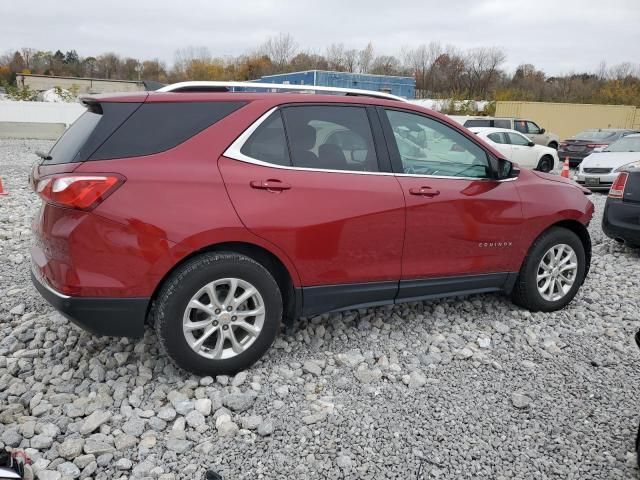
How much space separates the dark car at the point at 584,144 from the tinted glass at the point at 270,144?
57.0ft

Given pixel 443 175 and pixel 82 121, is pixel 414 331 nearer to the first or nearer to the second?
pixel 443 175

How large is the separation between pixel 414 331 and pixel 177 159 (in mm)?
2216

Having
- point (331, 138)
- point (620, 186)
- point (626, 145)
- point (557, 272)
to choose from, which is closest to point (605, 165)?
point (626, 145)

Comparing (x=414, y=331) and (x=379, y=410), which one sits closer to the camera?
(x=379, y=410)

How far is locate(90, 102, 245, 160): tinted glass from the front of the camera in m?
3.03

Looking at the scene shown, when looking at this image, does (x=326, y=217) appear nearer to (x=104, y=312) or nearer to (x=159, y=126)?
(x=159, y=126)

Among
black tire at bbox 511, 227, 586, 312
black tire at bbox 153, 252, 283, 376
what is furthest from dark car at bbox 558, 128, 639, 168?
black tire at bbox 153, 252, 283, 376

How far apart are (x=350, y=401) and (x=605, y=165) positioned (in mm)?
11806

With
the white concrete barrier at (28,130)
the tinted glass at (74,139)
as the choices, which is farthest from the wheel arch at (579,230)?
the white concrete barrier at (28,130)

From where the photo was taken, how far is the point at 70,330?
3953mm

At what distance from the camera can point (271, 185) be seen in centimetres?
326

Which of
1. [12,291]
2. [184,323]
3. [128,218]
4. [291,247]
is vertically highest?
[128,218]

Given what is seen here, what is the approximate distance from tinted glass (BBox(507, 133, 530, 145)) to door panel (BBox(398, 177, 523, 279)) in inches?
554

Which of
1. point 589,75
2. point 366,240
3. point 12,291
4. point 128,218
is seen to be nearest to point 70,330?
point 12,291
